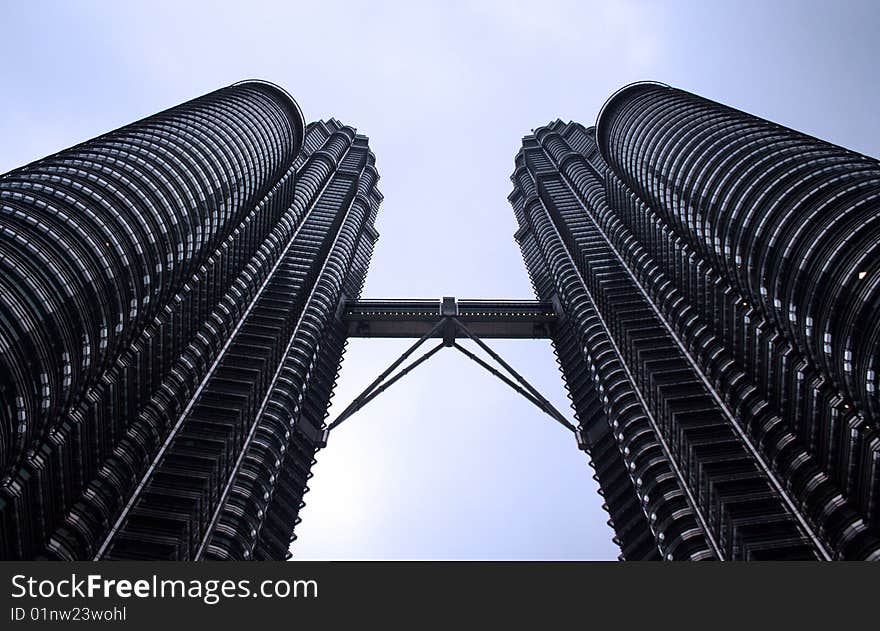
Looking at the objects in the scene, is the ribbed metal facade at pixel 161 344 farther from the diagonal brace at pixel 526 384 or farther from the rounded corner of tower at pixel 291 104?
the diagonal brace at pixel 526 384

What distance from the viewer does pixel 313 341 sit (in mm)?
103688

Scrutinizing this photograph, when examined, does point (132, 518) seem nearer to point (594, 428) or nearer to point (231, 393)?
point (231, 393)

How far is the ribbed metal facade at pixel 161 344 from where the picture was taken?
158ft

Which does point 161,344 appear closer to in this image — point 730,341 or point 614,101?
point 730,341

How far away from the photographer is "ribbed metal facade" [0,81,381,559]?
48.1 metres

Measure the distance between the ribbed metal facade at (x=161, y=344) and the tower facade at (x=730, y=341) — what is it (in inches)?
1679

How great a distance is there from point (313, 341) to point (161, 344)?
105 ft

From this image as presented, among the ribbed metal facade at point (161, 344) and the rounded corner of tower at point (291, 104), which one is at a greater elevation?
the rounded corner of tower at point (291, 104)

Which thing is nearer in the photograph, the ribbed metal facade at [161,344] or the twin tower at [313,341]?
the ribbed metal facade at [161,344]

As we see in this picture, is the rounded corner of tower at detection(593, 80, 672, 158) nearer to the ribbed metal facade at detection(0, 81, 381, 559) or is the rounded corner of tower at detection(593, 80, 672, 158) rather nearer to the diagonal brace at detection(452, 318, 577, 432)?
the diagonal brace at detection(452, 318, 577, 432)

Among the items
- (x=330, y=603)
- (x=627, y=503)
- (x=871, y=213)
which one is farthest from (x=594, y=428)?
(x=330, y=603)

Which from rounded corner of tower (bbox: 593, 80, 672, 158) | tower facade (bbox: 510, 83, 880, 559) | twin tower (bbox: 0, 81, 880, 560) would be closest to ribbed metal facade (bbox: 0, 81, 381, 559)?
twin tower (bbox: 0, 81, 880, 560)

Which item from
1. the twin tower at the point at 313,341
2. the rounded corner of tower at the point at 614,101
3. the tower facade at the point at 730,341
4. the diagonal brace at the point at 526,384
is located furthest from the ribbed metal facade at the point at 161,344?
the rounded corner of tower at the point at 614,101

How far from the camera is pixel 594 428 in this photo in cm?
10081
